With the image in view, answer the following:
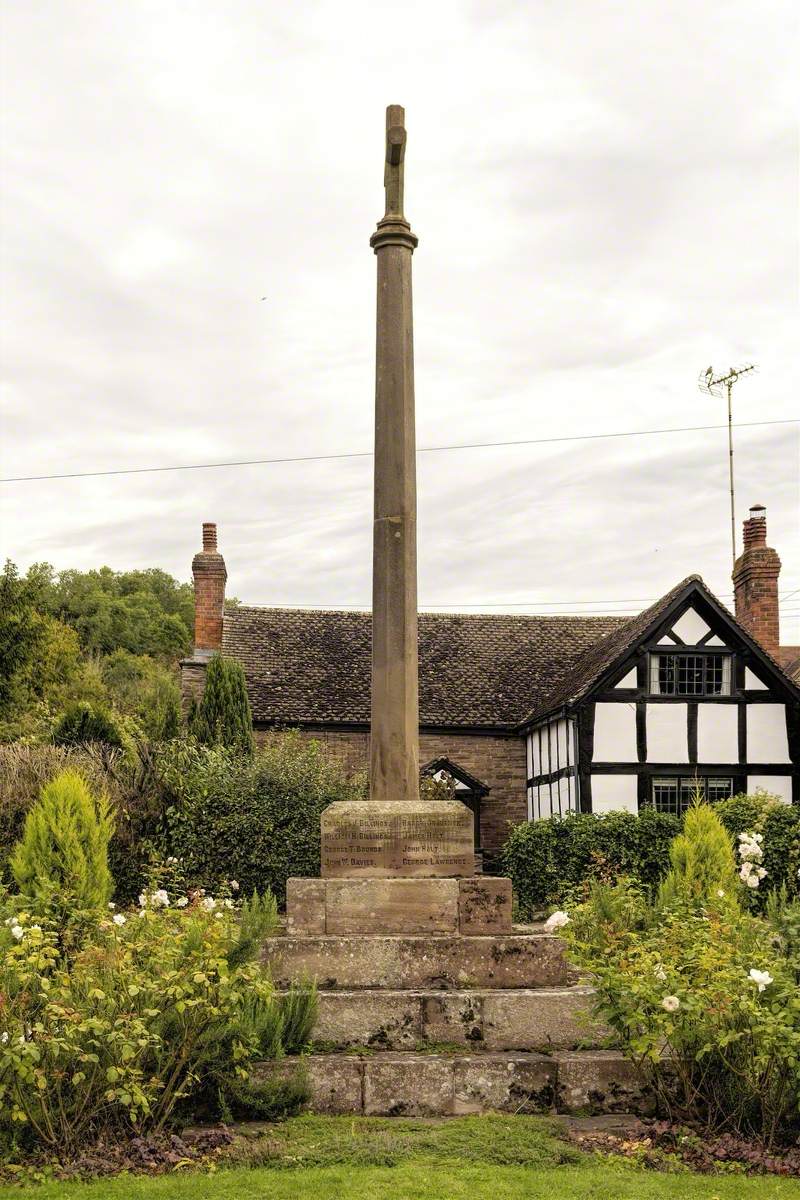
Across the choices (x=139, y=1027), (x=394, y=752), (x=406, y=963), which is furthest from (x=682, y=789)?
(x=139, y=1027)

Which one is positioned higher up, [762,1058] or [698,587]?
[698,587]

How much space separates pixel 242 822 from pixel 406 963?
344 inches

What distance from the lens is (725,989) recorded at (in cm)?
607

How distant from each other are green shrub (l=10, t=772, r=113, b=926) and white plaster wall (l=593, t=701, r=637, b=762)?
10037mm

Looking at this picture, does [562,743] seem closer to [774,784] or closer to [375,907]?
[774,784]

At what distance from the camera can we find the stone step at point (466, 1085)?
6.70 metres

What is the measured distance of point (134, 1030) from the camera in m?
5.75

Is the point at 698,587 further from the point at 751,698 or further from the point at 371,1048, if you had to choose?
the point at 371,1048

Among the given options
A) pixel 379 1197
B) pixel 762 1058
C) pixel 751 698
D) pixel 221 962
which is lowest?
pixel 379 1197

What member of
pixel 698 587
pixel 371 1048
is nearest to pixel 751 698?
pixel 698 587

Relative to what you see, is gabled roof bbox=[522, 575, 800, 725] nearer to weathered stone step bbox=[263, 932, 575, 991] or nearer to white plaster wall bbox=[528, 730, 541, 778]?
white plaster wall bbox=[528, 730, 541, 778]

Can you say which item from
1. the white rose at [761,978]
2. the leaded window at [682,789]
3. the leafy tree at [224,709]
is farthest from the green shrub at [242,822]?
the white rose at [761,978]

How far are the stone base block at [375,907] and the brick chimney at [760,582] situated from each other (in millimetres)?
16827

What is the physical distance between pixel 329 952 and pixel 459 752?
16.7 metres
